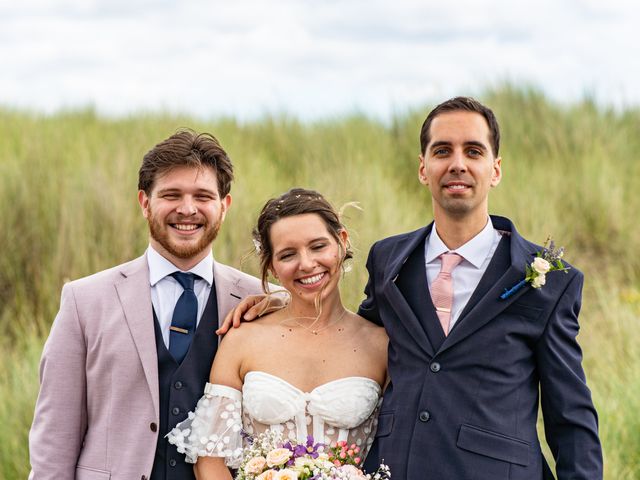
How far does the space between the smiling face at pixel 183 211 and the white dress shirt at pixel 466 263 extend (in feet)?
3.15

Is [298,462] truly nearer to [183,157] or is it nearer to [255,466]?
[255,466]

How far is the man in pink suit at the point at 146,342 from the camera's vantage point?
371cm

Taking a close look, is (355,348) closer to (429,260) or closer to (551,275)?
(429,260)

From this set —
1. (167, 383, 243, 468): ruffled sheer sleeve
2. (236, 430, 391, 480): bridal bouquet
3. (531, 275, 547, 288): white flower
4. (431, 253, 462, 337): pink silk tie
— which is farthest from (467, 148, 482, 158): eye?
(167, 383, 243, 468): ruffled sheer sleeve

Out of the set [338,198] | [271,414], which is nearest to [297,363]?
[271,414]

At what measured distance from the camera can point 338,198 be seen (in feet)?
32.0

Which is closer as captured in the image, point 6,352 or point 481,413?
point 481,413

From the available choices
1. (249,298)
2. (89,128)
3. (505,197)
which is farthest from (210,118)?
(249,298)

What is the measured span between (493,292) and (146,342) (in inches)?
56.0

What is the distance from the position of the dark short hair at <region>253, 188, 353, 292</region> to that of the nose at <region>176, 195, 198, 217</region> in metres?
0.29

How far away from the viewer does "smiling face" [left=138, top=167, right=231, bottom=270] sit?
12.7ft

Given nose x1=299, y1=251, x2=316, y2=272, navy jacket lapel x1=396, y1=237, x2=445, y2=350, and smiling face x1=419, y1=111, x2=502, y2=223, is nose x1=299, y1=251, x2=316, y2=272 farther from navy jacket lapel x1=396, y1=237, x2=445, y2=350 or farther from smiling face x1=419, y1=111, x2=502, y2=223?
smiling face x1=419, y1=111, x2=502, y2=223

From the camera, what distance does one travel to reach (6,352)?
824cm

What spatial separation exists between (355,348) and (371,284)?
29 cm
